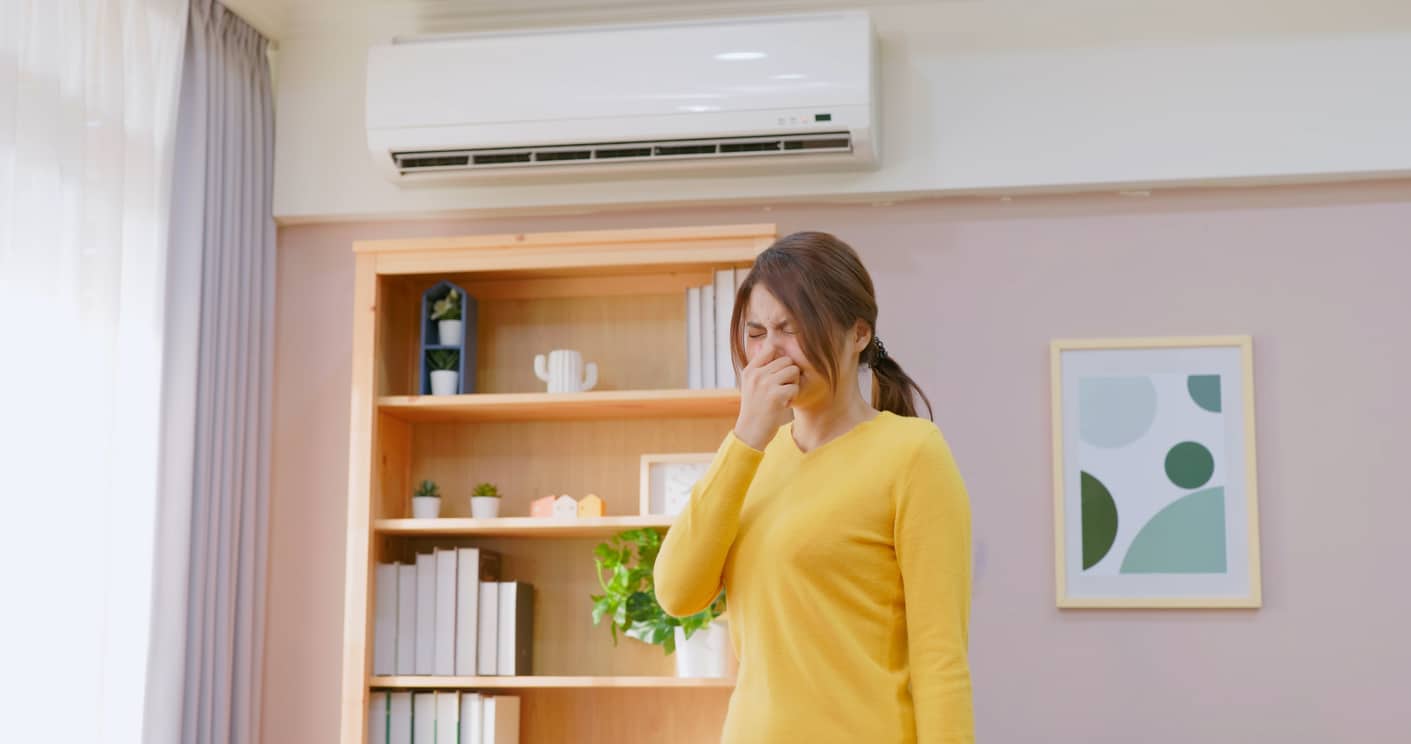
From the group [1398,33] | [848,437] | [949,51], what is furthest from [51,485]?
[1398,33]

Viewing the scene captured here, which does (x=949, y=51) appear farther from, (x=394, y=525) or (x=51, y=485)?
(x=51, y=485)

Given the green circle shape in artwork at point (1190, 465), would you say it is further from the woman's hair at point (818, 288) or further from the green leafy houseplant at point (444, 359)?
the woman's hair at point (818, 288)

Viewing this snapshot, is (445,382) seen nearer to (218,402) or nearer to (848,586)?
(218,402)

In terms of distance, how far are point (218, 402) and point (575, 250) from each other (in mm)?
813

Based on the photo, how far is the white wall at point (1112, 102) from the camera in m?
2.98

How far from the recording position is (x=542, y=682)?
2848mm

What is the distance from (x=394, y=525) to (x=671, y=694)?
2.21 feet

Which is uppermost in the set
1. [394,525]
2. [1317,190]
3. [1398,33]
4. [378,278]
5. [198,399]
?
[1398,33]

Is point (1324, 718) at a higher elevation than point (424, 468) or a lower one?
lower

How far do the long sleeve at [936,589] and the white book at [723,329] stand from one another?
1.51 metres

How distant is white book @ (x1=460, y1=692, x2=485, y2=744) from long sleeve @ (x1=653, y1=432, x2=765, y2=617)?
1.54 m

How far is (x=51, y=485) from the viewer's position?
98.0 inches

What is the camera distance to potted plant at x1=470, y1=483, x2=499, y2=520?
3.01 metres

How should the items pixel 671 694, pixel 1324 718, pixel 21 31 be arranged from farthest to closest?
pixel 671 694, pixel 1324 718, pixel 21 31
